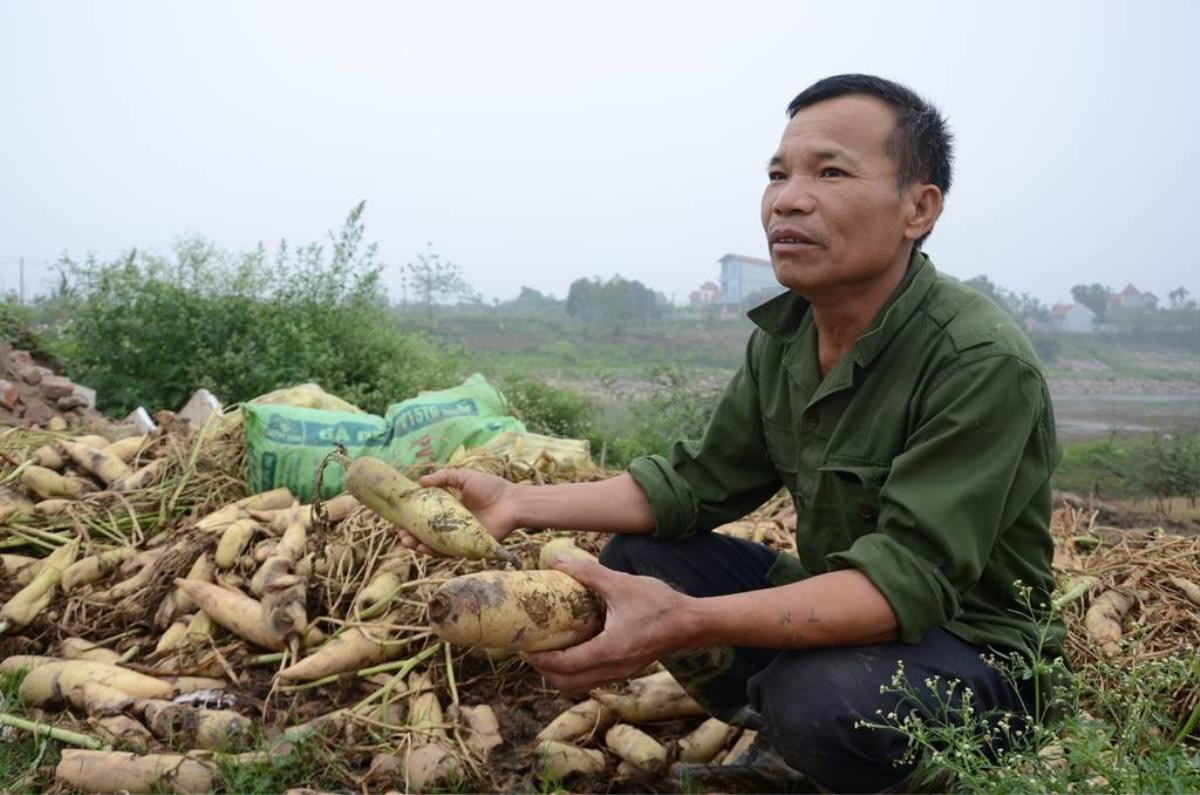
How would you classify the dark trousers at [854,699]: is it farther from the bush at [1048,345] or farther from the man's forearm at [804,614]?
the bush at [1048,345]

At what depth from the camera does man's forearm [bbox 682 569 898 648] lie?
190 cm

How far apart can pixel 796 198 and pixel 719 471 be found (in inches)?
29.2

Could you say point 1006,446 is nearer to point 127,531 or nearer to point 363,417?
point 363,417

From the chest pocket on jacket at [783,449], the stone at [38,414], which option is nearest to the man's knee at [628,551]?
the chest pocket on jacket at [783,449]

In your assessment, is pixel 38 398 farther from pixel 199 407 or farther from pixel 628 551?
pixel 628 551

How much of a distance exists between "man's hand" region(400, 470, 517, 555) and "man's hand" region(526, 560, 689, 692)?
562 millimetres

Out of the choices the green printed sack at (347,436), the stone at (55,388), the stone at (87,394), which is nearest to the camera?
the green printed sack at (347,436)

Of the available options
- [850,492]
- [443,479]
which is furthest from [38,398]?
[850,492]

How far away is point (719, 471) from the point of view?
2.57m

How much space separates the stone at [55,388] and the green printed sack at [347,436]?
3.46 m

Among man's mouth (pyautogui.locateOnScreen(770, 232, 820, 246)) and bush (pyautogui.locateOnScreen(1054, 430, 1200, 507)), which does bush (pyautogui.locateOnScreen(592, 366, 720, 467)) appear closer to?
bush (pyautogui.locateOnScreen(1054, 430, 1200, 507))

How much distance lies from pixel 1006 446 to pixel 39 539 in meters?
3.63

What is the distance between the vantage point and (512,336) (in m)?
16.6

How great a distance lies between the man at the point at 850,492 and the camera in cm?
192
